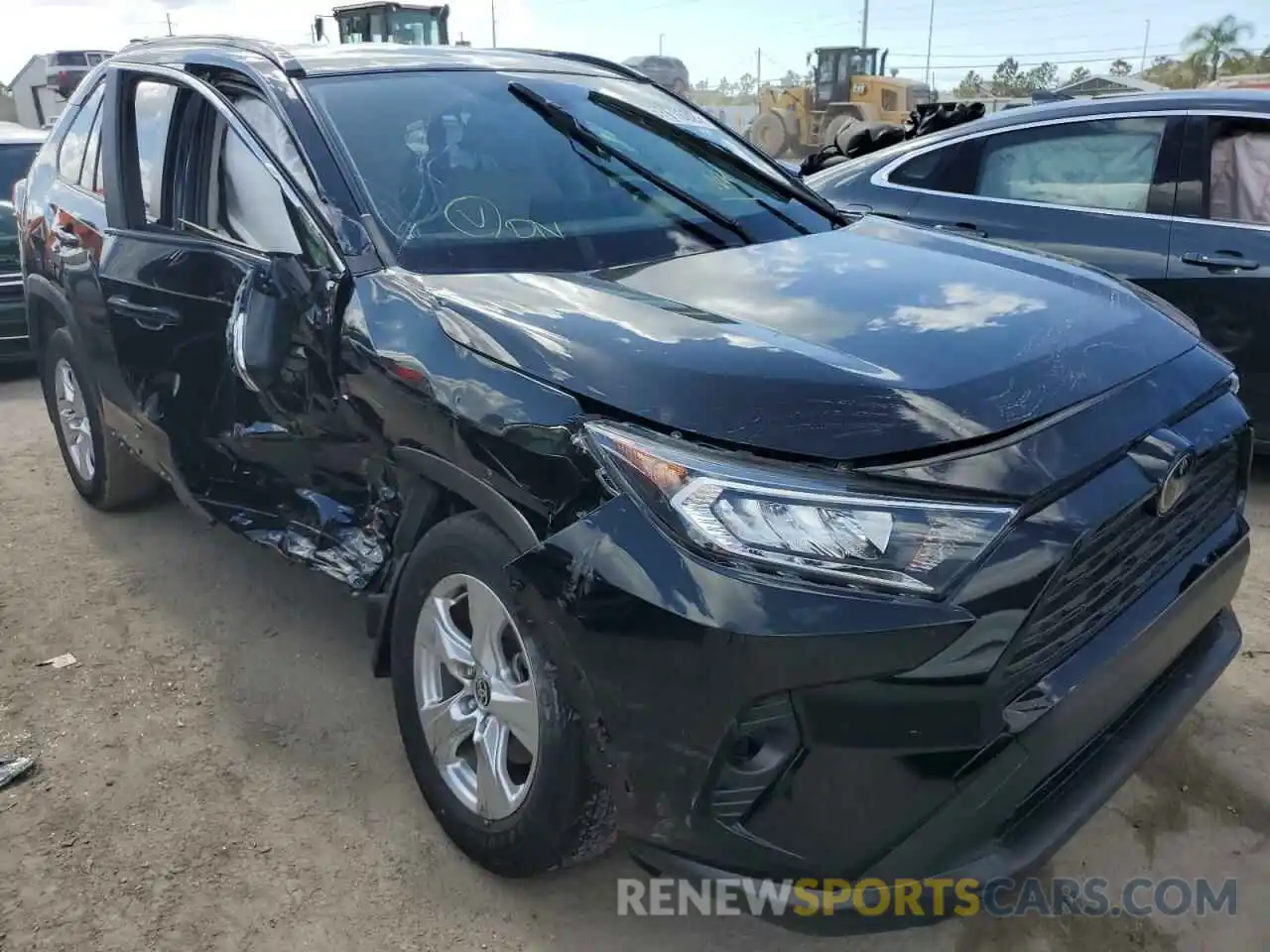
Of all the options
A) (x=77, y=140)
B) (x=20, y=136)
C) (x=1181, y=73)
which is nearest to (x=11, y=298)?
(x=20, y=136)

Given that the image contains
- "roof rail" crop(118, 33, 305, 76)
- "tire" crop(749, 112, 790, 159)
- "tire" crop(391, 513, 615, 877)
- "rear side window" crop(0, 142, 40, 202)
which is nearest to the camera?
"tire" crop(391, 513, 615, 877)

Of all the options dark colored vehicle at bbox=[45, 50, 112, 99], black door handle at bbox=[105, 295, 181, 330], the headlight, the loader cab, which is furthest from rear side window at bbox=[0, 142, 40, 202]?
the loader cab

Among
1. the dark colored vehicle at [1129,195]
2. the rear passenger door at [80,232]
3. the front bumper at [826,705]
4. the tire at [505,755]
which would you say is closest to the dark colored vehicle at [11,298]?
the rear passenger door at [80,232]

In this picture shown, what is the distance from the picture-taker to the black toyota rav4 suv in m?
1.75

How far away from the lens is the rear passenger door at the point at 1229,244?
4.16m

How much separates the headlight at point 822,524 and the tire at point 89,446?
10.3ft

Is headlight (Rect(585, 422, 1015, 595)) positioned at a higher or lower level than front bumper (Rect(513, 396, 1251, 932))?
higher

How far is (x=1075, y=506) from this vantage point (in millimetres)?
1841

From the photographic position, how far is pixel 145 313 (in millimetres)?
3379

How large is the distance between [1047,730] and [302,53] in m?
2.65

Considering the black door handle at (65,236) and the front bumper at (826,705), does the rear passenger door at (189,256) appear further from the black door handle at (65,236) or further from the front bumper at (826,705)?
the front bumper at (826,705)

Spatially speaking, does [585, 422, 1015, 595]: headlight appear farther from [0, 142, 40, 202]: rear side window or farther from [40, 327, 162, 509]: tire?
[0, 142, 40, 202]: rear side window

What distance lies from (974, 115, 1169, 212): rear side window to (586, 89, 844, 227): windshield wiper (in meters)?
1.80

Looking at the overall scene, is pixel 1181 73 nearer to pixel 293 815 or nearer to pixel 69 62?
pixel 69 62
